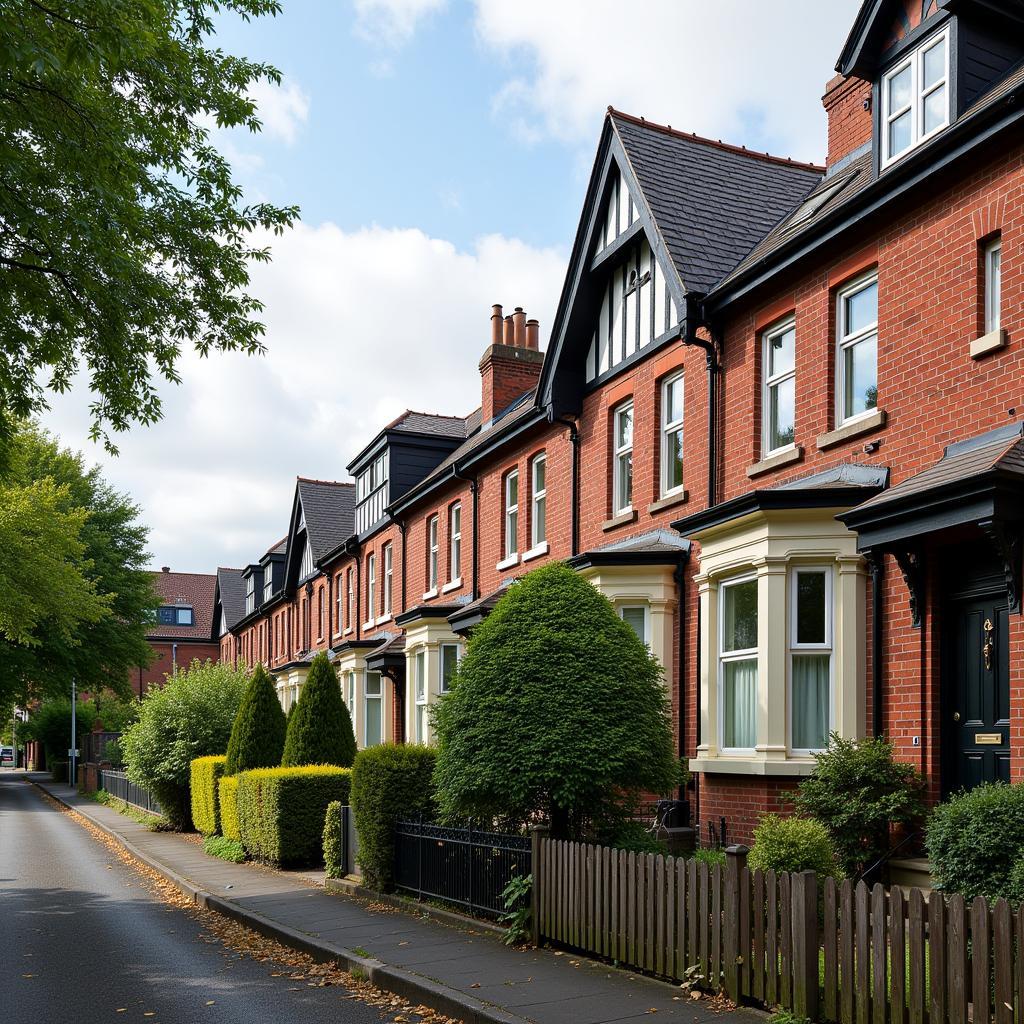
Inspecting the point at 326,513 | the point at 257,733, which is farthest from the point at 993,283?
the point at 326,513

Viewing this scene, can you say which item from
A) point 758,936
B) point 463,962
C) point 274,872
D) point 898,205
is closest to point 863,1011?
point 758,936

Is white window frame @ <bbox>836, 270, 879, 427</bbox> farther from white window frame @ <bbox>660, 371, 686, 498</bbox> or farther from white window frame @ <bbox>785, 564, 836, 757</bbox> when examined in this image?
white window frame @ <bbox>660, 371, 686, 498</bbox>

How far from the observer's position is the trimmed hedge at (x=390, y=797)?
14.2 metres

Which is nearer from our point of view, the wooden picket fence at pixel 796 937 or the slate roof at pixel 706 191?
the wooden picket fence at pixel 796 937

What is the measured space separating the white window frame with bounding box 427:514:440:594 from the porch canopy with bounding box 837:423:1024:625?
17.2 metres

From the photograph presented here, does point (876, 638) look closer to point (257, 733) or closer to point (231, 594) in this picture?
point (257, 733)

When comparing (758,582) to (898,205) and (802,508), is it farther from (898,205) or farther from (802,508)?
(898,205)

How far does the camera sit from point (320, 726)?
69.9 ft

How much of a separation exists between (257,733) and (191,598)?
67.6m

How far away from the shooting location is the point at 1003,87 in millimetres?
11508

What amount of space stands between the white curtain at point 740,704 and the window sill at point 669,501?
2.90 meters

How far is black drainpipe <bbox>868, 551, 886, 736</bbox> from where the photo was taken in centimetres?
1212

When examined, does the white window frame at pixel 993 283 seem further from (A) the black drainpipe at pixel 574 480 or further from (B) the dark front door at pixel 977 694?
(A) the black drainpipe at pixel 574 480

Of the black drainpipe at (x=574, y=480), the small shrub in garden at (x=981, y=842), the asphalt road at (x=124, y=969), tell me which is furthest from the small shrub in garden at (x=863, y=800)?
the black drainpipe at (x=574, y=480)
